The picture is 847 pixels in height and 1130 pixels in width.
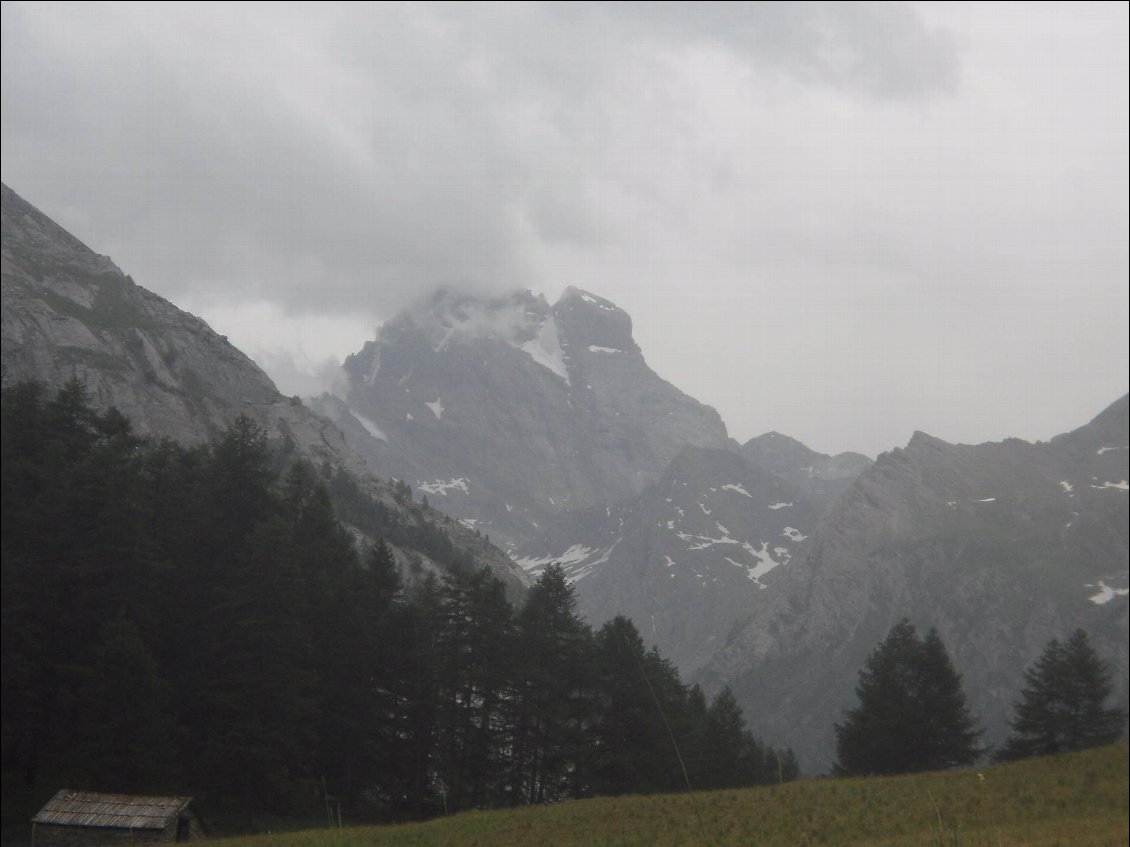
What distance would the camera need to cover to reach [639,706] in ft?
147

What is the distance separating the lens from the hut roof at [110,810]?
2698cm

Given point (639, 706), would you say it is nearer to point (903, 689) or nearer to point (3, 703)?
point (903, 689)

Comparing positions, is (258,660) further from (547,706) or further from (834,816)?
(834,816)

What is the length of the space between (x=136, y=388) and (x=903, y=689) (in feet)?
476

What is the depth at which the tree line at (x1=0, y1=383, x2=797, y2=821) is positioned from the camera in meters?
34.8

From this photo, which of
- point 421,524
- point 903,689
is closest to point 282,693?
point 903,689

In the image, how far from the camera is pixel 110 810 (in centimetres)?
2759

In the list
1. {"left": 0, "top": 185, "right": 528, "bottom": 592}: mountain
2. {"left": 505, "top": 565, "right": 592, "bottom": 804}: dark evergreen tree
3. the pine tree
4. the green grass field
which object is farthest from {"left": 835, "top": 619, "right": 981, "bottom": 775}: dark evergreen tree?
{"left": 0, "top": 185, "right": 528, "bottom": 592}: mountain

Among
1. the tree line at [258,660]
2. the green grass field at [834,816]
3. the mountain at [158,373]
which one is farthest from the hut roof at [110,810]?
the mountain at [158,373]

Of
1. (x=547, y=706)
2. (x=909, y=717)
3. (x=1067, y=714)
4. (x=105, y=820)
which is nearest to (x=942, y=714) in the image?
(x=909, y=717)

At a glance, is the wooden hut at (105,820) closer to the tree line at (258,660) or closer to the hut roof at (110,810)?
the hut roof at (110,810)

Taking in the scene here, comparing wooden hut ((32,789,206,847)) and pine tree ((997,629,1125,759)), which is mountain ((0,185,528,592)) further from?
wooden hut ((32,789,206,847))

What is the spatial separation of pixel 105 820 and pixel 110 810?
50cm

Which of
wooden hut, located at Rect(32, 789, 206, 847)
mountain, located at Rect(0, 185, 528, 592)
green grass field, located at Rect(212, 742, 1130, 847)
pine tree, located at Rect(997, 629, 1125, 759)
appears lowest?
wooden hut, located at Rect(32, 789, 206, 847)
